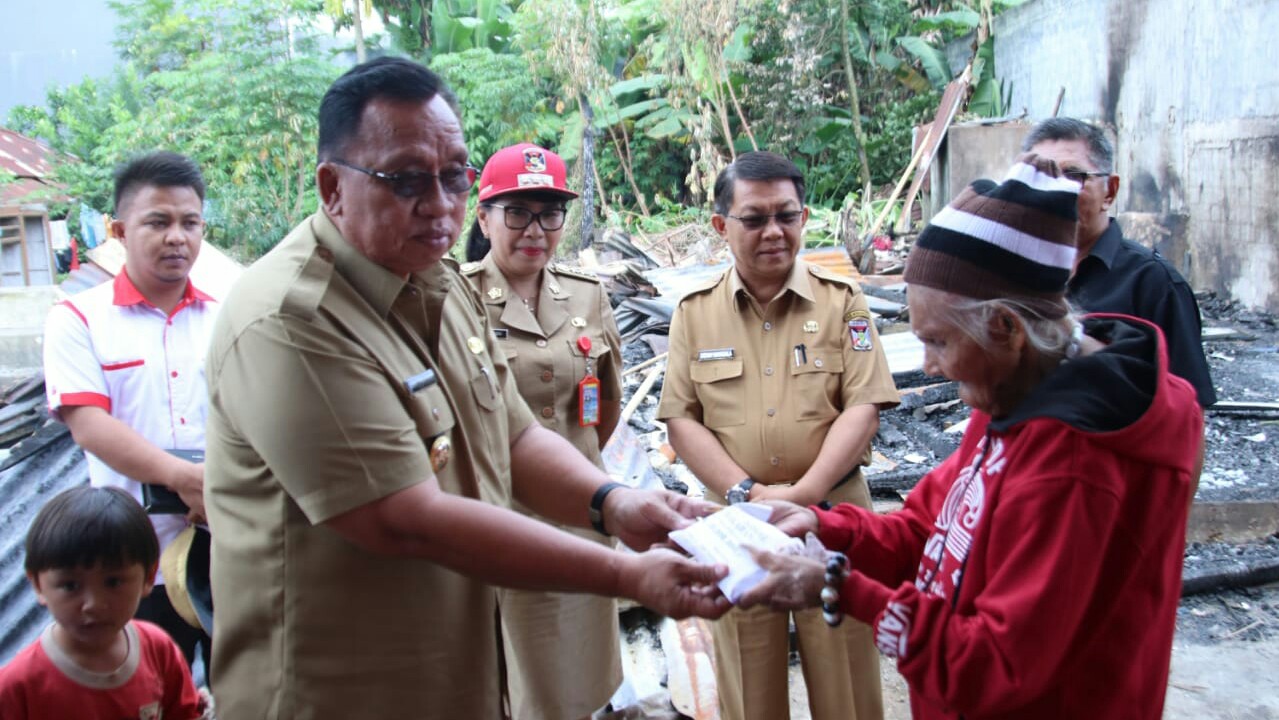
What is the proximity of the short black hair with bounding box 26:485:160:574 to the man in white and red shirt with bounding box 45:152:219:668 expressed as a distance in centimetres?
35

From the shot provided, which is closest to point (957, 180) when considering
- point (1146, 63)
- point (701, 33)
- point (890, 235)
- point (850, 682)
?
point (890, 235)

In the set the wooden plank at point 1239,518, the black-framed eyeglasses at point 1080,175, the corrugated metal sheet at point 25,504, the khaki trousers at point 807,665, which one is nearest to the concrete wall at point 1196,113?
the wooden plank at point 1239,518

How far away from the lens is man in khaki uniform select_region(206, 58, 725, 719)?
5.66 ft

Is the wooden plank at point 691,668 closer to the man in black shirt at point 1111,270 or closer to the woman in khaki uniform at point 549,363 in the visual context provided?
→ the woman in khaki uniform at point 549,363

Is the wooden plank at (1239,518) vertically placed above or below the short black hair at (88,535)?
below

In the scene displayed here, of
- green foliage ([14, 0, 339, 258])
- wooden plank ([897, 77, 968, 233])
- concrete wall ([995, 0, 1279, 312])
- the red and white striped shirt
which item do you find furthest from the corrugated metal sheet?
green foliage ([14, 0, 339, 258])

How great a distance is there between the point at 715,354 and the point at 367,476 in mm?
1945

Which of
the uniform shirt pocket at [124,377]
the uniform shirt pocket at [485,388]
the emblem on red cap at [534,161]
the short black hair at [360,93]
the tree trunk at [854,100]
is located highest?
the tree trunk at [854,100]

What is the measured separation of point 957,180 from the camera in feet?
46.8

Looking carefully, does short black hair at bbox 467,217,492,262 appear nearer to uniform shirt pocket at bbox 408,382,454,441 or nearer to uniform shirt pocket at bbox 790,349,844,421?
uniform shirt pocket at bbox 790,349,844,421

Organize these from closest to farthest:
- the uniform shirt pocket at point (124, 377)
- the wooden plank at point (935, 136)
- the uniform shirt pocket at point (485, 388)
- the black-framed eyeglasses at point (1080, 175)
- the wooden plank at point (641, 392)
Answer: the uniform shirt pocket at point (485, 388), the uniform shirt pocket at point (124, 377), the black-framed eyeglasses at point (1080, 175), the wooden plank at point (641, 392), the wooden plank at point (935, 136)

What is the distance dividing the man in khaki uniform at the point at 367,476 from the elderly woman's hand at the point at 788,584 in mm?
116

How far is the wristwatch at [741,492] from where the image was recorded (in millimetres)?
3229

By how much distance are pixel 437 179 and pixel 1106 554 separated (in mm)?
1479
